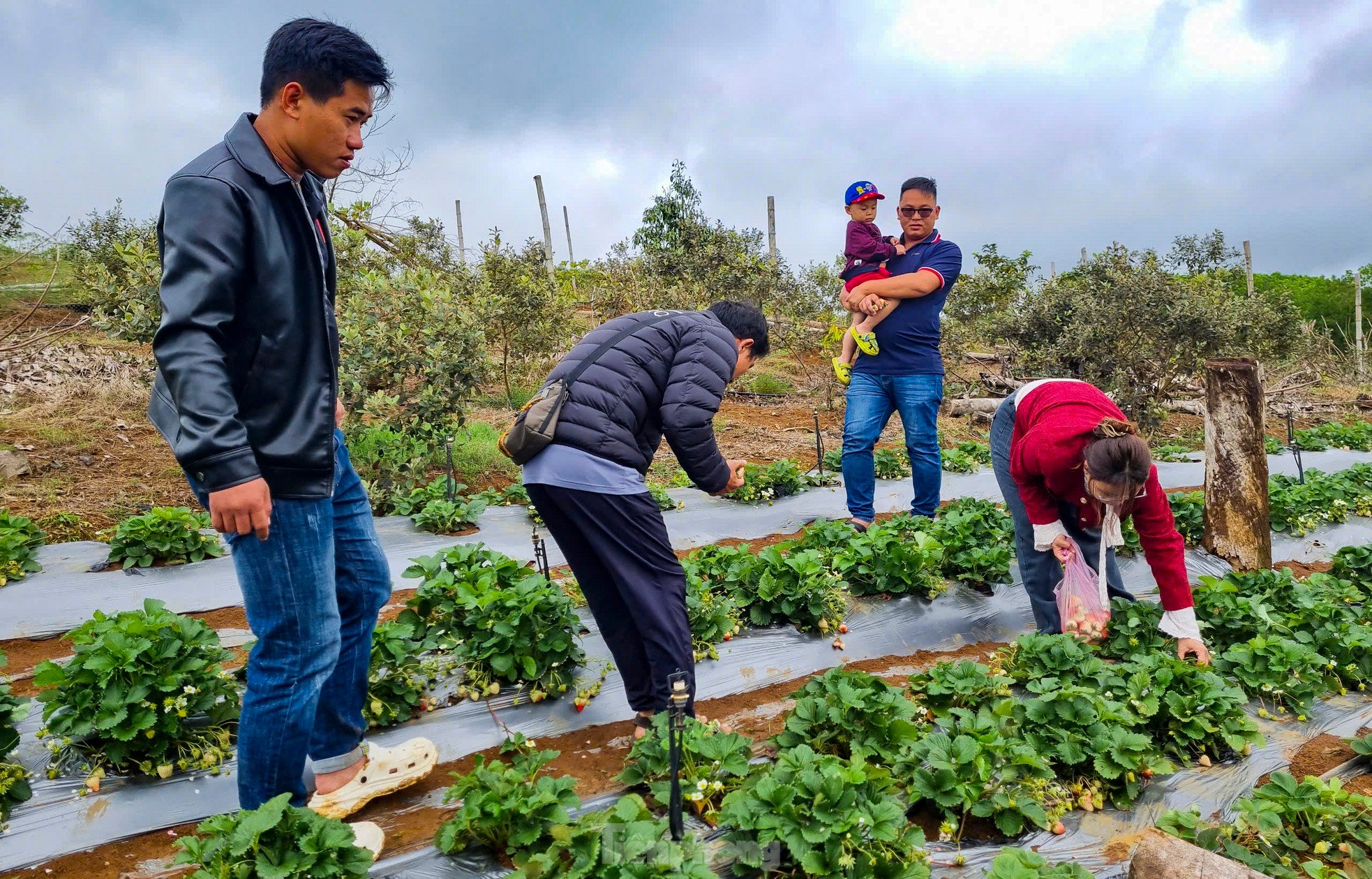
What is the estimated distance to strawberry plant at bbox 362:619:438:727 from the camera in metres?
2.76

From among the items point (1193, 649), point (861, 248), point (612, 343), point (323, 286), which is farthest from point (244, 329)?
point (861, 248)

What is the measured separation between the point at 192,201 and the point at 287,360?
14.5 inches

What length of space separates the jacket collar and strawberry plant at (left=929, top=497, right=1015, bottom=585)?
3.41m

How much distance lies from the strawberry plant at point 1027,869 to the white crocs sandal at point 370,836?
154 cm

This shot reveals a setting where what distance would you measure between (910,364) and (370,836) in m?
3.71

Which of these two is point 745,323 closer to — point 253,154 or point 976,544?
point 253,154

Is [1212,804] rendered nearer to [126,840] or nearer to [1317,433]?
[126,840]

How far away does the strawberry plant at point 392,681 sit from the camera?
276 cm

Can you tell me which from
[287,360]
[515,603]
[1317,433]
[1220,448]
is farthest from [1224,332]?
[287,360]

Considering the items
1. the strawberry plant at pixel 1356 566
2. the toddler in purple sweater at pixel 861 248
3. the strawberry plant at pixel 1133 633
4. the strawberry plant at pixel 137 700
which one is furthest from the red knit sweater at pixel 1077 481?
the strawberry plant at pixel 137 700

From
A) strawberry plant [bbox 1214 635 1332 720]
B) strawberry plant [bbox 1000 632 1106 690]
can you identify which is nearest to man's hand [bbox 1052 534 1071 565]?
strawberry plant [bbox 1000 632 1106 690]

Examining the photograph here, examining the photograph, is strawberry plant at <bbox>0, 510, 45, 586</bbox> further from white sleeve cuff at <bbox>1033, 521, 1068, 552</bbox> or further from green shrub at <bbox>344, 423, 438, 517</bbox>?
white sleeve cuff at <bbox>1033, 521, 1068, 552</bbox>

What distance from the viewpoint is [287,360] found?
1782mm

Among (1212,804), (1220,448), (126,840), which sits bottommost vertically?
(1212,804)
